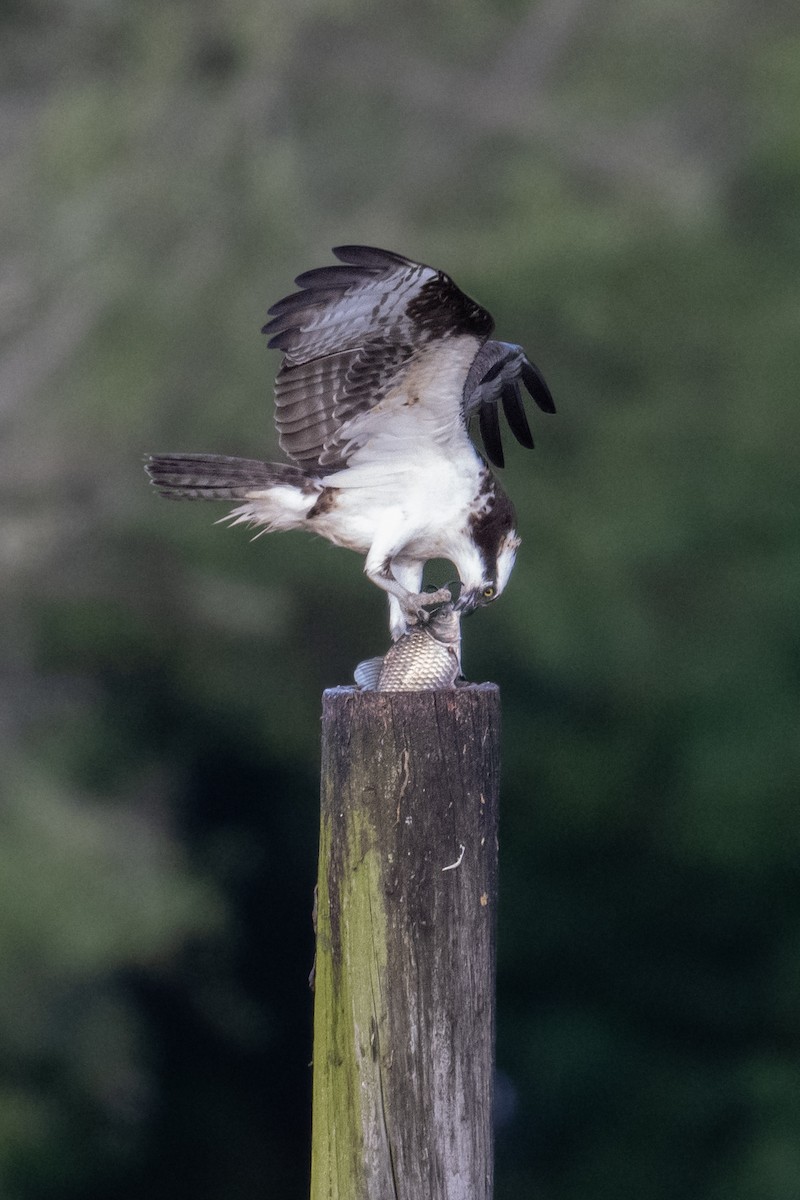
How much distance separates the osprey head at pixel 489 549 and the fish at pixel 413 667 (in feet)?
3.02

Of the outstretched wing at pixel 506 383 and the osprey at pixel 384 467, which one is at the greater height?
the outstretched wing at pixel 506 383

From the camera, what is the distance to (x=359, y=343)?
3.91 m

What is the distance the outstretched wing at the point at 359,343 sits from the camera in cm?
360

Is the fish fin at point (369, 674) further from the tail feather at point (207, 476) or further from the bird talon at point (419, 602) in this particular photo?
the tail feather at point (207, 476)

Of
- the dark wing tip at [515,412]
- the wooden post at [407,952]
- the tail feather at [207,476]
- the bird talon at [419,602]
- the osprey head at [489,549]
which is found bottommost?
the wooden post at [407,952]

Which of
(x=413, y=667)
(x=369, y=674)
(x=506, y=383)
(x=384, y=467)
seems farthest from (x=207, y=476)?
(x=413, y=667)

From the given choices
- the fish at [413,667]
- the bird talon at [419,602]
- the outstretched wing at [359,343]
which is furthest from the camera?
the bird talon at [419,602]

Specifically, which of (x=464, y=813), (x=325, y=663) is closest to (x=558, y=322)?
(x=325, y=663)

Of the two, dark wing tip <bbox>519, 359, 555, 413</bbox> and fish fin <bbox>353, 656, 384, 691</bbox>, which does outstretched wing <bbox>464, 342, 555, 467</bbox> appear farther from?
fish fin <bbox>353, 656, 384, 691</bbox>

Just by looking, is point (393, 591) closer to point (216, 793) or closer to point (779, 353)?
point (779, 353)

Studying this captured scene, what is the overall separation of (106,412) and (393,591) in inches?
173

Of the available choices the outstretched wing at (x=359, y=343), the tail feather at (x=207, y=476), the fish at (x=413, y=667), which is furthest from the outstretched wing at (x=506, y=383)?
the fish at (x=413, y=667)

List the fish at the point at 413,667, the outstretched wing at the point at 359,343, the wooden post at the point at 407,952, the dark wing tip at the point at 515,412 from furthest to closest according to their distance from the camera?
1. the dark wing tip at the point at 515,412
2. the outstretched wing at the point at 359,343
3. the fish at the point at 413,667
4. the wooden post at the point at 407,952

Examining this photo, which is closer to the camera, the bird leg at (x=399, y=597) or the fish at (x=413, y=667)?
the fish at (x=413, y=667)
